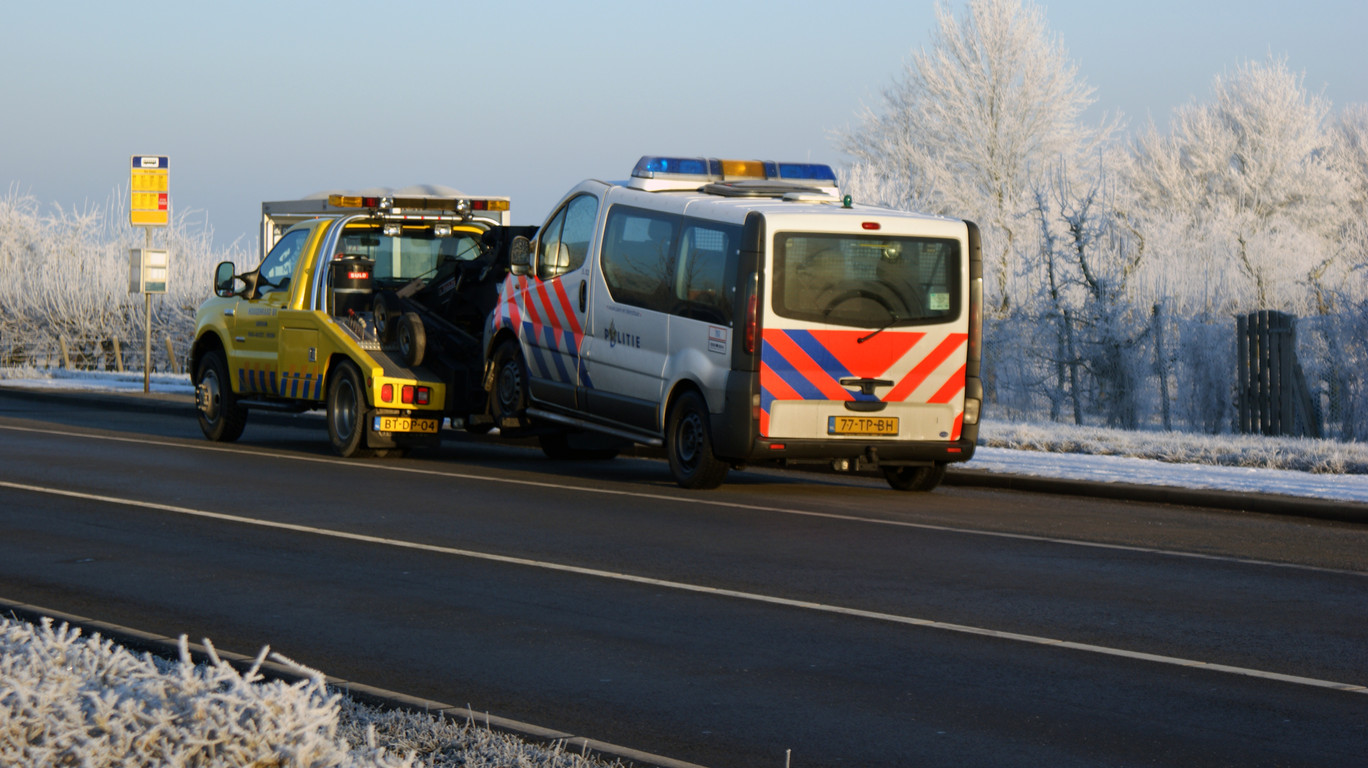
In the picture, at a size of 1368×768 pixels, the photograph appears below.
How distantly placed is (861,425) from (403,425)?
15.8 feet

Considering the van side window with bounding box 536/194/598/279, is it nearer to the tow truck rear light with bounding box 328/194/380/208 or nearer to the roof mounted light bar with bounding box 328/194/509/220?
the roof mounted light bar with bounding box 328/194/509/220

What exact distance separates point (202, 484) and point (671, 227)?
4385 mm

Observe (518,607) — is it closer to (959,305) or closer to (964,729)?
(964,729)

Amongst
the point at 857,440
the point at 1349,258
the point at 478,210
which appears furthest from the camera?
the point at 1349,258

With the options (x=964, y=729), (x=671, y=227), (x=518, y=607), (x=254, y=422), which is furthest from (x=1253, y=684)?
(x=254, y=422)

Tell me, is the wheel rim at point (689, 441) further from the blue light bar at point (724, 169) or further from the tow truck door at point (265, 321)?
the tow truck door at point (265, 321)

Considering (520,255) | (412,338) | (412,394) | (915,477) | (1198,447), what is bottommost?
(915,477)

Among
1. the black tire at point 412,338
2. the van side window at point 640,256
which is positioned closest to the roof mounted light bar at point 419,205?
the black tire at point 412,338

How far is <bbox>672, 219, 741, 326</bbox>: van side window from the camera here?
42.5 feet

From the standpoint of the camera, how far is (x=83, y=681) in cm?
448

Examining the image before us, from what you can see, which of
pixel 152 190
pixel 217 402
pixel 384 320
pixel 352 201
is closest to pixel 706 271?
pixel 384 320

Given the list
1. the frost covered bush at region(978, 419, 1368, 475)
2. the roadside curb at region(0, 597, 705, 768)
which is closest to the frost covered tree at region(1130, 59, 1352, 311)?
the frost covered bush at region(978, 419, 1368, 475)

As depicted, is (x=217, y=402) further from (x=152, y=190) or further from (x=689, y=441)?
(x=152, y=190)

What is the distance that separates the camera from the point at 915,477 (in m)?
14.3
